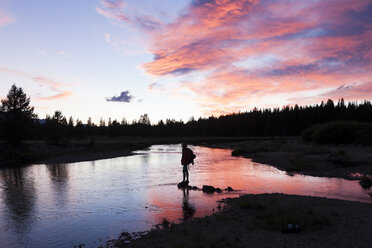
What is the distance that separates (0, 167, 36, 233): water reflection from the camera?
12922 mm

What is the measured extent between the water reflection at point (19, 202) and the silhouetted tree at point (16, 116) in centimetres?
2932

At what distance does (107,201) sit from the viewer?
55.5ft

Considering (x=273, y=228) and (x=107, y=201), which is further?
(x=107, y=201)

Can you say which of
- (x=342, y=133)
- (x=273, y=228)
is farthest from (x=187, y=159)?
(x=342, y=133)

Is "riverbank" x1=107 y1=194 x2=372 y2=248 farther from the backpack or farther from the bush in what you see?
the bush

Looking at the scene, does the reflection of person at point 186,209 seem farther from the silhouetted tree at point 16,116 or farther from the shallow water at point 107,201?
the silhouetted tree at point 16,116

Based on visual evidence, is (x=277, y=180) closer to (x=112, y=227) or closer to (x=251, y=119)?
(x=112, y=227)

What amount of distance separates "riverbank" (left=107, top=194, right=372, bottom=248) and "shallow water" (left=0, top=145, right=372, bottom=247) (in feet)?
5.18

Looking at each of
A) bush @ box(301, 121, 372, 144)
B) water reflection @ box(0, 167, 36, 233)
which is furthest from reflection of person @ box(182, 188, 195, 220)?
bush @ box(301, 121, 372, 144)

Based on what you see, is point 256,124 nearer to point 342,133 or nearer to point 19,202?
point 342,133

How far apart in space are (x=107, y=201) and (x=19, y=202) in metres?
5.32

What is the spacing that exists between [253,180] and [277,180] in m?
1.91

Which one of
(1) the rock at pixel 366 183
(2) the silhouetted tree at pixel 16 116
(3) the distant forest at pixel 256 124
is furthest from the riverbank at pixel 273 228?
(3) the distant forest at pixel 256 124

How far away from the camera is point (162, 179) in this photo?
24.8m
